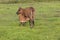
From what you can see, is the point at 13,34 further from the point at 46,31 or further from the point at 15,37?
the point at 46,31

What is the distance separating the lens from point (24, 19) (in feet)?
48.0

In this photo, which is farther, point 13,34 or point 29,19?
point 29,19

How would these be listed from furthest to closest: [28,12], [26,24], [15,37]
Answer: [26,24] < [28,12] < [15,37]

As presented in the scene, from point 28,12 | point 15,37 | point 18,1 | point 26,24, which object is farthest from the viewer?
point 18,1

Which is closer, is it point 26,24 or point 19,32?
point 19,32

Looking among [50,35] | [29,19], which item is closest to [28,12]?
[29,19]

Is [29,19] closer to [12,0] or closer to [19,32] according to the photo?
[19,32]

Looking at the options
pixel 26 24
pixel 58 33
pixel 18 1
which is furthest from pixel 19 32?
pixel 18 1

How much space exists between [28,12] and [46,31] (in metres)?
1.94

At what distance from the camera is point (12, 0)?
33750 mm

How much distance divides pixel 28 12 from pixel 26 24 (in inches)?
54.9

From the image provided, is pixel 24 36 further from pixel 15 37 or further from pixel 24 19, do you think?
pixel 24 19

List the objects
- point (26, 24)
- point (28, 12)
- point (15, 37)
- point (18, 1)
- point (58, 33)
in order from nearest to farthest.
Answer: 1. point (15, 37)
2. point (58, 33)
3. point (28, 12)
4. point (26, 24)
5. point (18, 1)

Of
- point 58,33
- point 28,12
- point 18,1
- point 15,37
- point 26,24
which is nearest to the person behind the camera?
point 15,37
